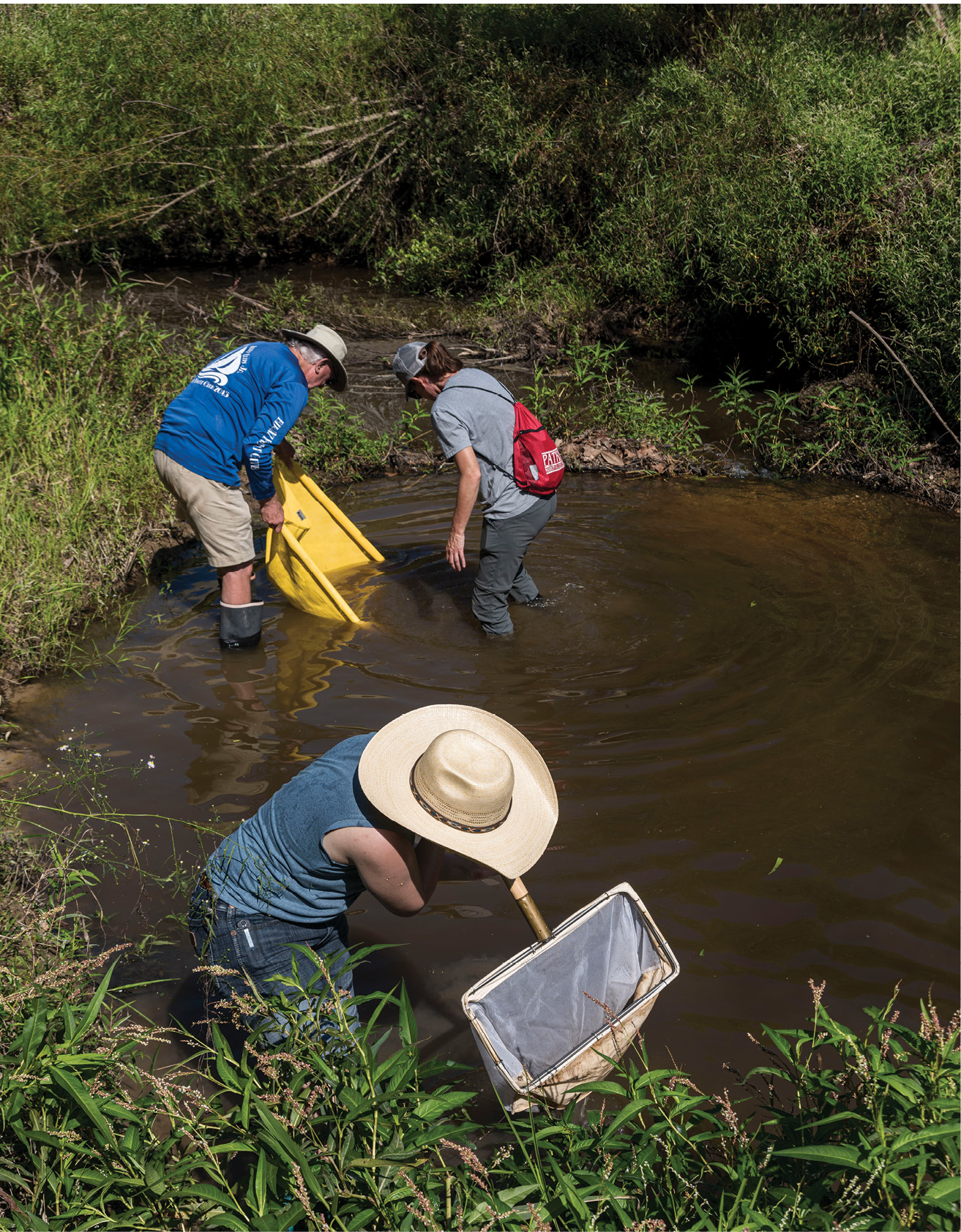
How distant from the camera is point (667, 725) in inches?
173

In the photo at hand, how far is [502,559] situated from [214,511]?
1.60 m

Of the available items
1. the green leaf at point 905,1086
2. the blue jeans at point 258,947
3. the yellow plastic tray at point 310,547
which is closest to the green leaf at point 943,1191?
the green leaf at point 905,1086

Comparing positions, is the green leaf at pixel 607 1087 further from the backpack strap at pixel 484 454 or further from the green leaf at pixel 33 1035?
the backpack strap at pixel 484 454

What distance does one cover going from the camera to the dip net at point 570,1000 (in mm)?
2168

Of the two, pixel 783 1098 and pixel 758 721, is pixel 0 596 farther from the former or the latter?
pixel 783 1098

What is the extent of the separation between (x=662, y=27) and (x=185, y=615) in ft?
32.4

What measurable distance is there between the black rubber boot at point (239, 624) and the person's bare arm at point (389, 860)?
2985 mm

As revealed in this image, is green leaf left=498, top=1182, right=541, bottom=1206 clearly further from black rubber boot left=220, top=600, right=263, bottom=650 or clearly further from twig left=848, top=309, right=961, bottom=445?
twig left=848, top=309, right=961, bottom=445

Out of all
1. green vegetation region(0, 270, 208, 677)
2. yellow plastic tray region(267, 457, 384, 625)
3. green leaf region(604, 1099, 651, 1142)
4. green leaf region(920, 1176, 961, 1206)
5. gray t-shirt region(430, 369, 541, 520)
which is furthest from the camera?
yellow plastic tray region(267, 457, 384, 625)

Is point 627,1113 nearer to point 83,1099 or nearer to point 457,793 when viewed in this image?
point 457,793

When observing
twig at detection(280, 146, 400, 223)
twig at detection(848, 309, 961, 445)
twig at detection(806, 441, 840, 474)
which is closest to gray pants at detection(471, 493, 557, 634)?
twig at detection(806, 441, 840, 474)

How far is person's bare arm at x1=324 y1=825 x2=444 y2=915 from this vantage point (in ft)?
7.53

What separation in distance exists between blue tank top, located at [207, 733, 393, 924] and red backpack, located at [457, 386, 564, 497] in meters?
2.61

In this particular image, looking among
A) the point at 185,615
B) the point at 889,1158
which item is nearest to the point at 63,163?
the point at 185,615
